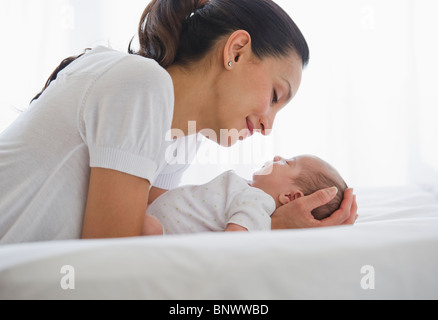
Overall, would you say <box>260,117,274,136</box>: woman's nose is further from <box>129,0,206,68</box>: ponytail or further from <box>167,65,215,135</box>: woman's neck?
<box>129,0,206,68</box>: ponytail

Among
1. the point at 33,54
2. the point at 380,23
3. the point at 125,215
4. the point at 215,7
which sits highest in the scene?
the point at 380,23

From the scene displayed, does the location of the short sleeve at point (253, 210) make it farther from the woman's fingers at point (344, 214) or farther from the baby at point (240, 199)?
the woman's fingers at point (344, 214)

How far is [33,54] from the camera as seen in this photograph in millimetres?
2461

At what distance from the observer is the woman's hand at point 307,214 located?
1108mm

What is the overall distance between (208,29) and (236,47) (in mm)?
89

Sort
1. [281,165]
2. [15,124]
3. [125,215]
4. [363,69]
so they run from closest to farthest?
[125,215] → [15,124] → [281,165] → [363,69]

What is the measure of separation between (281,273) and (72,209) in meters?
0.46

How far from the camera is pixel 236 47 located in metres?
1.10

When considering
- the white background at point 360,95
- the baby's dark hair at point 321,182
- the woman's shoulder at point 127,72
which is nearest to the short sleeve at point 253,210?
the baby's dark hair at point 321,182

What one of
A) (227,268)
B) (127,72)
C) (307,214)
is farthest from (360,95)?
(227,268)

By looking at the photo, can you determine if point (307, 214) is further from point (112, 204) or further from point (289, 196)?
point (112, 204)
